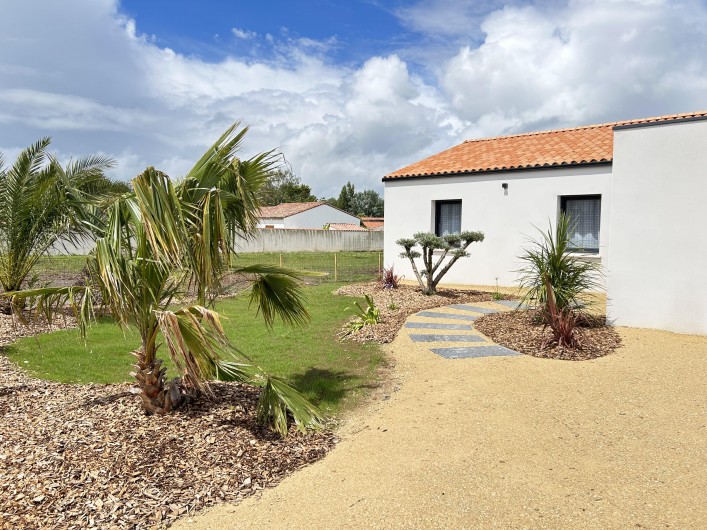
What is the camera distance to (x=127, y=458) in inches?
159

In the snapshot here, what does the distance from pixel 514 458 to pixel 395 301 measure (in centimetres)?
773

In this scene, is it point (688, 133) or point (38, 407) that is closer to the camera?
point (38, 407)

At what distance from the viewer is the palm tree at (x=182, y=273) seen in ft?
13.1

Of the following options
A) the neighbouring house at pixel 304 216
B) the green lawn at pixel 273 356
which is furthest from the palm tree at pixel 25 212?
the neighbouring house at pixel 304 216

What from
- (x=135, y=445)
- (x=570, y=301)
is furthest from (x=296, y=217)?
(x=135, y=445)

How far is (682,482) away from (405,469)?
2.14 meters

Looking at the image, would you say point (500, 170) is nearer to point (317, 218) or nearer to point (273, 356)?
point (273, 356)

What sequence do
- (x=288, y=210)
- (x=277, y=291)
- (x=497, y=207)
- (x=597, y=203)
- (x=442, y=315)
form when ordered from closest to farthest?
(x=277, y=291) < (x=442, y=315) < (x=597, y=203) < (x=497, y=207) < (x=288, y=210)

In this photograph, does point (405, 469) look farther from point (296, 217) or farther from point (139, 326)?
point (296, 217)

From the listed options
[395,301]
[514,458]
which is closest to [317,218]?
[395,301]

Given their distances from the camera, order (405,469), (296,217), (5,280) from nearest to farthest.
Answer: (405,469) < (5,280) < (296,217)

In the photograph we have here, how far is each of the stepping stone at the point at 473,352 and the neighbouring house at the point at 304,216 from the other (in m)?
45.2

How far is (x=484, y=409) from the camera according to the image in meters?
5.49

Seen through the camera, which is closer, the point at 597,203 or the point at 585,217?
the point at 597,203
